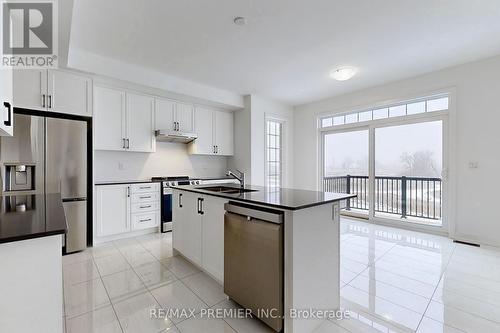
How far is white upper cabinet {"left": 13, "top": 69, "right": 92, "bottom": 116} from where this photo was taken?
2.88m

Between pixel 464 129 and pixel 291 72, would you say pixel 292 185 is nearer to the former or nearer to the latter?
pixel 291 72

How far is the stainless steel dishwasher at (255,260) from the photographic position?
5.09 feet

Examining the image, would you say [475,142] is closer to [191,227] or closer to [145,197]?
[191,227]

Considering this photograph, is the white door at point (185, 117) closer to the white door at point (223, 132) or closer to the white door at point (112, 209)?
the white door at point (223, 132)

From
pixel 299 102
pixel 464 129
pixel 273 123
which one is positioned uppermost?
pixel 299 102

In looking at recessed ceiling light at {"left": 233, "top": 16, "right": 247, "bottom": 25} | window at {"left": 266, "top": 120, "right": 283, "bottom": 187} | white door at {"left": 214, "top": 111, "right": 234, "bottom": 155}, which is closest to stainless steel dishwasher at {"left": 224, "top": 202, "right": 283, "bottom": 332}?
recessed ceiling light at {"left": 233, "top": 16, "right": 247, "bottom": 25}

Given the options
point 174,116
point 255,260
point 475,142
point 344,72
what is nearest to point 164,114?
point 174,116

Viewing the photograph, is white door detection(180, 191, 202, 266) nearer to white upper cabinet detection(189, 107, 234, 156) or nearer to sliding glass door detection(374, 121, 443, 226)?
white upper cabinet detection(189, 107, 234, 156)

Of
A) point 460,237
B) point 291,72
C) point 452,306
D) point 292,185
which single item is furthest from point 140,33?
point 460,237

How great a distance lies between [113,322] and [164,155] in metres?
3.33

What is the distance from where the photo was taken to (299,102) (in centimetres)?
571

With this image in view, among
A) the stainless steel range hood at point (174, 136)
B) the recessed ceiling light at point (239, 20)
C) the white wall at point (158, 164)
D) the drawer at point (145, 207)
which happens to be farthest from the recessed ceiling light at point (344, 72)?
the drawer at point (145, 207)

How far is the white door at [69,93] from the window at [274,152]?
3555 mm

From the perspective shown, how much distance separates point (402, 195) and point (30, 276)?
17.0ft
